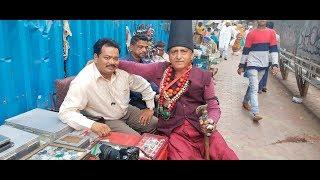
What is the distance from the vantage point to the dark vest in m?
2.66

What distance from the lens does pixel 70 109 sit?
266cm

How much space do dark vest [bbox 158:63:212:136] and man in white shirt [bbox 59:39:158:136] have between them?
1.77 ft

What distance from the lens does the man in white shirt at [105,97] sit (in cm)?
264

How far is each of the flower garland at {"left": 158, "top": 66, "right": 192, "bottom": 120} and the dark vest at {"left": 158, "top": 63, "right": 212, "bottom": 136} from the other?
4 centimetres

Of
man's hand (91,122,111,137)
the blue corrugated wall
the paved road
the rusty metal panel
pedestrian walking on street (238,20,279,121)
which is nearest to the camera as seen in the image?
man's hand (91,122,111,137)

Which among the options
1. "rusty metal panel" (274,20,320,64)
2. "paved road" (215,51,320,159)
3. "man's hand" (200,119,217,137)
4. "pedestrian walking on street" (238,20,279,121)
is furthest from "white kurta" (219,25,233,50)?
"man's hand" (200,119,217,137)

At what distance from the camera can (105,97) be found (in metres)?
2.96

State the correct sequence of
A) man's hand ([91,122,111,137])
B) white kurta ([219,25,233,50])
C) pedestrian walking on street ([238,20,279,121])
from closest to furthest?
1. man's hand ([91,122,111,137])
2. pedestrian walking on street ([238,20,279,121])
3. white kurta ([219,25,233,50])

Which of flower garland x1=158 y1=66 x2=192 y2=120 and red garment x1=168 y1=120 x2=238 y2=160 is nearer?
red garment x1=168 y1=120 x2=238 y2=160

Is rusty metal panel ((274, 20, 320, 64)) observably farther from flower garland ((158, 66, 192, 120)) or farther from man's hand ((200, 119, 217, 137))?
man's hand ((200, 119, 217, 137))

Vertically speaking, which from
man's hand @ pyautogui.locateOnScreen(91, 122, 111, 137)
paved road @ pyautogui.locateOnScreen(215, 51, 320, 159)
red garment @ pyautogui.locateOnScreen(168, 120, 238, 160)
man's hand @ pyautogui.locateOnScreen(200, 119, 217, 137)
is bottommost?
paved road @ pyautogui.locateOnScreen(215, 51, 320, 159)

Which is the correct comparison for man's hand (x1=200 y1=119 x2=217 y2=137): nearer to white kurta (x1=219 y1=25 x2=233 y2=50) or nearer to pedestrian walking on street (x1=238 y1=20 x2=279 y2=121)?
pedestrian walking on street (x1=238 y1=20 x2=279 y2=121)

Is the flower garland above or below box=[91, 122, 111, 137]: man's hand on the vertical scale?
above
